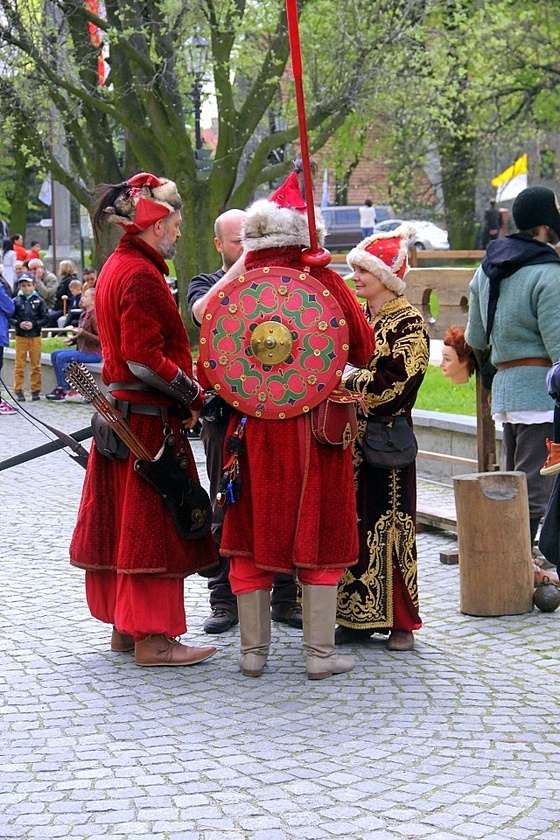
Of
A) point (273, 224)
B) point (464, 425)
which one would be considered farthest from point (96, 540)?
point (464, 425)

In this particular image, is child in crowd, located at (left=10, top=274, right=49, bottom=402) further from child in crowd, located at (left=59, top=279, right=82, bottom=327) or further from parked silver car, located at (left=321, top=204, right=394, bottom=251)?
parked silver car, located at (left=321, top=204, right=394, bottom=251)

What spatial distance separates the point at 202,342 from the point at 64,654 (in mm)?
1573

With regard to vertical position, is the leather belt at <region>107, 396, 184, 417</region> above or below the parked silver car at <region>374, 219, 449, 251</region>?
below

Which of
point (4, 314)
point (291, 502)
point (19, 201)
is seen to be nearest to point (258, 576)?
point (291, 502)

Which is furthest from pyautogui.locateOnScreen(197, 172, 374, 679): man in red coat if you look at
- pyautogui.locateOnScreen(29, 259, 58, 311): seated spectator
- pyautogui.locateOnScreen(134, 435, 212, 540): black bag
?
pyautogui.locateOnScreen(29, 259, 58, 311): seated spectator

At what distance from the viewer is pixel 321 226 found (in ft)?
17.7

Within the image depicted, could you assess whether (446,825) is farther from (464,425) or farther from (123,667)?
(464,425)

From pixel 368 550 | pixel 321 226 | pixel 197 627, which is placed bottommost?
pixel 197 627

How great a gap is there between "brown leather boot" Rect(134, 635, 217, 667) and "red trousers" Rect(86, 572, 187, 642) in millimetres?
43

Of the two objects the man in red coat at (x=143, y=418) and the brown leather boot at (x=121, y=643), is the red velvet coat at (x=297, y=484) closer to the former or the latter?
the man in red coat at (x=143, y=418)

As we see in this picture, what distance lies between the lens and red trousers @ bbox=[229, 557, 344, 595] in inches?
210

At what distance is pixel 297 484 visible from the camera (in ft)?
17.3

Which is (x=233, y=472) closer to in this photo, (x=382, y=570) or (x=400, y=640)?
(x=382, y=570)

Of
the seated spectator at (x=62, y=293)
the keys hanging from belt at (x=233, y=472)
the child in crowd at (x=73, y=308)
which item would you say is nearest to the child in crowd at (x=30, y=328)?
the child in crowd at (x=73, y=308)
